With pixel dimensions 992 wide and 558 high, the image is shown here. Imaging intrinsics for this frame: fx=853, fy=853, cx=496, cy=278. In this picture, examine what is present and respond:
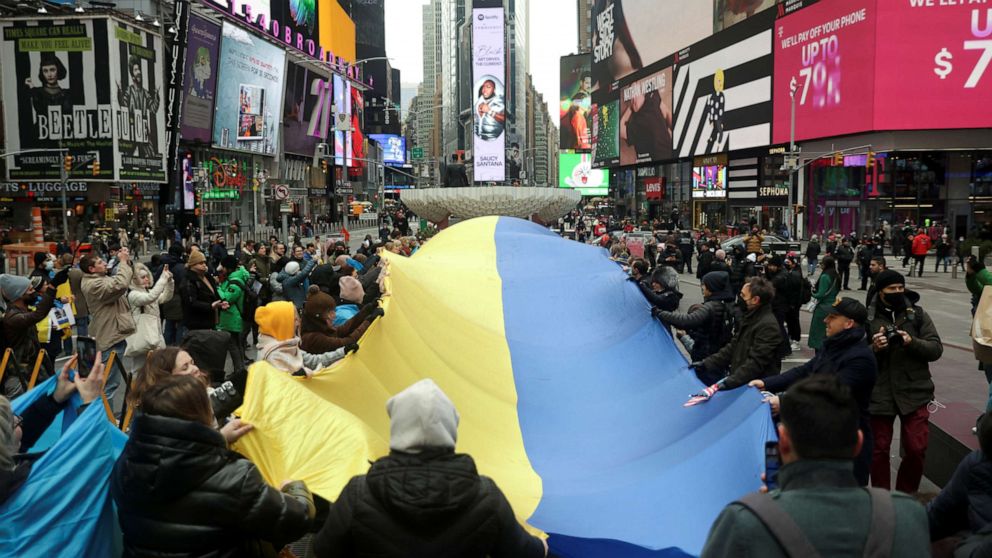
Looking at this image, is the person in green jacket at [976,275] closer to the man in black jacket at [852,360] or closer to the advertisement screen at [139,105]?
the man in black jacket at [852,360]

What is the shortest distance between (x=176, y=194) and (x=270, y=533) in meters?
56.2

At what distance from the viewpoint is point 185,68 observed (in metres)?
52.1

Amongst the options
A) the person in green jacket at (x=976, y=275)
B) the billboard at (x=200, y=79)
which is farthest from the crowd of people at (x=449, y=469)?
the billboard at (x=200, y=79)

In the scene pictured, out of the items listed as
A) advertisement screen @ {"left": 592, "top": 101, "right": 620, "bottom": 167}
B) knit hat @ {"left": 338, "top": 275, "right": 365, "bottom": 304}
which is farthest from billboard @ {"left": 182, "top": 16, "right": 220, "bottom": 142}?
advertisement screen @ {"left": 592, "top": 101, "right": 620, "bottom": 167}

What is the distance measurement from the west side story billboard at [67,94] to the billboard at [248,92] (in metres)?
11.2

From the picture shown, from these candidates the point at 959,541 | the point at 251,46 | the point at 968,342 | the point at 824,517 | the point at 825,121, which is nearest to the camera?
the point at 824,517

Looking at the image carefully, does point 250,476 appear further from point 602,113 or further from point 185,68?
point 602,113

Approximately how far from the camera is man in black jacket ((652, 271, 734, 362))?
917cm

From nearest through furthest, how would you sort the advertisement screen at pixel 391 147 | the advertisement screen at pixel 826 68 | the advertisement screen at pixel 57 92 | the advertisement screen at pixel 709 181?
the advertisement screen at pixel 826 68 < the advertisement screen at pixel 57 92 < the advertisement screen at pixel 709 181 < the advertisement screen at pixel 391 147

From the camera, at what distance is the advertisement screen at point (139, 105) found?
46688 mm

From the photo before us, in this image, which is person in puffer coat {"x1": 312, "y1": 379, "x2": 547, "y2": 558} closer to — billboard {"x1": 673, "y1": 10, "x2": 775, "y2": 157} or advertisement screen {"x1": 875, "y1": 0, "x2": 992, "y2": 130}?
advertisement screen {"x1": 875, "y1": 0, "x2": 992, "y2": 130}

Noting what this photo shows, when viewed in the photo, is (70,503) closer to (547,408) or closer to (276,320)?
(276,320)

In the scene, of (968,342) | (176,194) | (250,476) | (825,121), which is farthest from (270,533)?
(176,194)

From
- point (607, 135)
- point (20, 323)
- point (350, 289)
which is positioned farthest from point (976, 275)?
point (607, 135)
